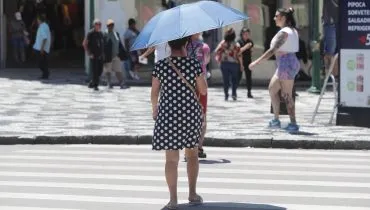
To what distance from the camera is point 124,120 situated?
54.7ft

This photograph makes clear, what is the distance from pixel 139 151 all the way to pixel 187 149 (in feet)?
15.3

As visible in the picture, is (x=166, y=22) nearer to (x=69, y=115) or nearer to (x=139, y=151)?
(x=139, y=151)

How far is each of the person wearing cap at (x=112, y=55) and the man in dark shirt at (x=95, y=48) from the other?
19 cm

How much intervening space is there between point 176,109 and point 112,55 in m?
15.6

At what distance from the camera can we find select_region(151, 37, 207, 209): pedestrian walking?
8.66 meters

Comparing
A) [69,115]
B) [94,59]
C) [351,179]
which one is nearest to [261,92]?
[94,59]

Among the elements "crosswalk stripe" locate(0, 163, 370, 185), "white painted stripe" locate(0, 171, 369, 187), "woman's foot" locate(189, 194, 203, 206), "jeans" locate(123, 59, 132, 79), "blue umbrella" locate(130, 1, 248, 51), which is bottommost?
"jeans" locate(123, 59, 132, 79)

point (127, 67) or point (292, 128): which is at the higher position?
point (292, 128)

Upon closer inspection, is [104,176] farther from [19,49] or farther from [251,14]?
[19,49]

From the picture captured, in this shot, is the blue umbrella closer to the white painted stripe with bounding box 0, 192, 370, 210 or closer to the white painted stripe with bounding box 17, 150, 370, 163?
the white painted stripe with bounding box 0, 192, 370, 210

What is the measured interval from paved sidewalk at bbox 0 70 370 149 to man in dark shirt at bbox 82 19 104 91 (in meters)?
0.48

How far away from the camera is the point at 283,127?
15.1 metres

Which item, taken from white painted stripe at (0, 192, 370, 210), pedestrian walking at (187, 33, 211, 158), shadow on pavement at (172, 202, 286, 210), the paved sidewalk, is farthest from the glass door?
shadow on pavement at (172, 202, 286, 210)

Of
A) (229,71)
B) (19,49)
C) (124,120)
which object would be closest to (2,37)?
(19,49)
